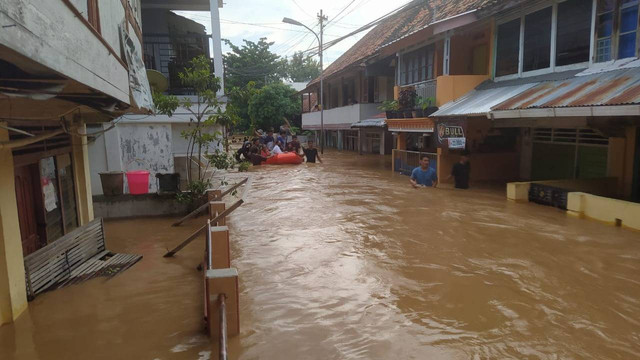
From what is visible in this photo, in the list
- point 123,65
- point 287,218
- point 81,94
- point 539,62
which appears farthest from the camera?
point 539,62

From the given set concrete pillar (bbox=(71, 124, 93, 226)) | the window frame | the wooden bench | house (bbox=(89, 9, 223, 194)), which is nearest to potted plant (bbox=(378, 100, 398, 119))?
the window frame

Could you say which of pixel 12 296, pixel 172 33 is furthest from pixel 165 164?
pixel 12 296

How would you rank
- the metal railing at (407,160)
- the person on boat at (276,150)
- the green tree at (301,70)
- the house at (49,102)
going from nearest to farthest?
the house at (49,102) < the metal railing at (407,160) < the person on boat at (276,150) < the green tree at (301,70)

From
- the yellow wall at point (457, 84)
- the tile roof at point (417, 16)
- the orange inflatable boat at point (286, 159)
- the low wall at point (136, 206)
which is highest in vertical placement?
the tile roof at point (417, 16)

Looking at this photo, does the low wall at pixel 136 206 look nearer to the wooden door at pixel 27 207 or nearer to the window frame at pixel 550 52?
the wooden door at pixel 27 207

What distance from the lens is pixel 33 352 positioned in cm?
440

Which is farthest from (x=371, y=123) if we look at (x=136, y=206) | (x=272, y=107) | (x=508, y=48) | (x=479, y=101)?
(x=272, y=107)

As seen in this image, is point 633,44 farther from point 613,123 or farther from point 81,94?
point 81,94

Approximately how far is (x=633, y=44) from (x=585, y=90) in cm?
151

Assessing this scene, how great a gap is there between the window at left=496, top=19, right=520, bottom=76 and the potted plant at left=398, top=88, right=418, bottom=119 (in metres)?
3.20

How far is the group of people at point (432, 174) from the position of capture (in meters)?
12.6

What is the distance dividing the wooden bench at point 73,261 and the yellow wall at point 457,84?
33.9 ft

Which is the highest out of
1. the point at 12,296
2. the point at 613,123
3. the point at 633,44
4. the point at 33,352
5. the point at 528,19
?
the point at 528,19

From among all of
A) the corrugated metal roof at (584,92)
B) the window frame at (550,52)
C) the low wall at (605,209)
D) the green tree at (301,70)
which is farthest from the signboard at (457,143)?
the green tree at (301,70)
